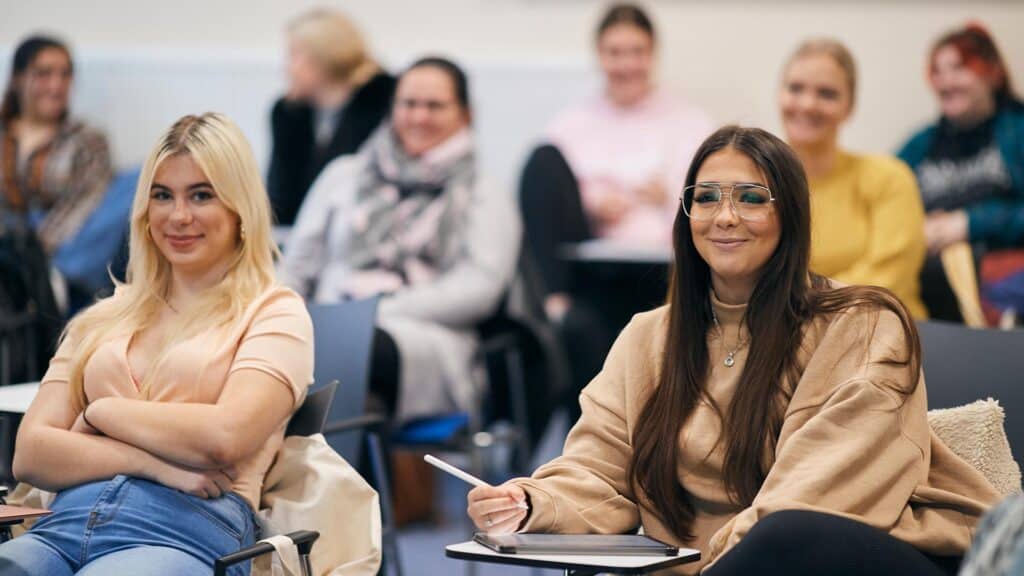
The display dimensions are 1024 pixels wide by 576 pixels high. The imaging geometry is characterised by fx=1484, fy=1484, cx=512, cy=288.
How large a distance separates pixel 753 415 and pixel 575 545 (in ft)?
1.32

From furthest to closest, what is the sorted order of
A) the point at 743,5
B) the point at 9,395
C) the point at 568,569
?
1. the point at 743,5
2. the point at 9,395
3. the point at 568,569

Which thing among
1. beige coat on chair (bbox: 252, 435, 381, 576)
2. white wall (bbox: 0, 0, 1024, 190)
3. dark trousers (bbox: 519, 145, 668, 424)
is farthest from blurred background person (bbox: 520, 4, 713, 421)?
beige coat on chair (bbox: 252, 435, 381, 576)

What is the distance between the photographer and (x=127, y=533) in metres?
2.48

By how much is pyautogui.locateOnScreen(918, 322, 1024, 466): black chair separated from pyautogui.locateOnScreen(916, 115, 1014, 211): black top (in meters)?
2.68

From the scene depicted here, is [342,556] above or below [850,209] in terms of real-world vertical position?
below

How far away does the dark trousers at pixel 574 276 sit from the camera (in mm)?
5094

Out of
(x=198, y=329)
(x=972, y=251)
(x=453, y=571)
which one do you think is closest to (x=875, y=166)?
(x=972, y=251)

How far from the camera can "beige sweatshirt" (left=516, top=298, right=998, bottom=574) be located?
7.50 ft

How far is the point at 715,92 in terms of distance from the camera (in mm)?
6188

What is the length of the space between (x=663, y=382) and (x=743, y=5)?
392 cm

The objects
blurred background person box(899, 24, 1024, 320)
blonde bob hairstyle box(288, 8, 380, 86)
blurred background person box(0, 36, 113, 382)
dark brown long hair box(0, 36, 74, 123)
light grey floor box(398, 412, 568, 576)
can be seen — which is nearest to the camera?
light grey floor box(398, 412, 568, 576)

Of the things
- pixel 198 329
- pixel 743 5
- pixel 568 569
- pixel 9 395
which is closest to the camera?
pixel 568 569

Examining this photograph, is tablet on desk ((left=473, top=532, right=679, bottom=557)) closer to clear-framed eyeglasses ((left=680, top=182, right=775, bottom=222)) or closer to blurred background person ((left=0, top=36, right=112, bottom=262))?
clear-framed eyeglasses ((left=680, top=182, right=775, bottom=222))

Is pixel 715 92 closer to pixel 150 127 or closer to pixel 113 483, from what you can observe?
pixel 150 127
